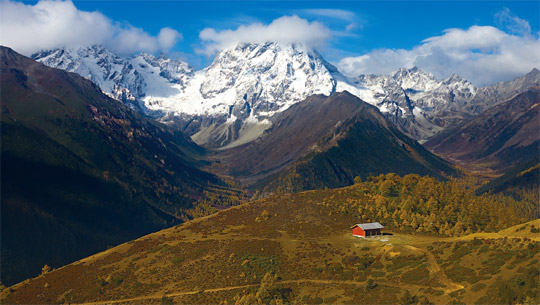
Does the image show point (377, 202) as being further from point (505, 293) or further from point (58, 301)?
point (58, 301)

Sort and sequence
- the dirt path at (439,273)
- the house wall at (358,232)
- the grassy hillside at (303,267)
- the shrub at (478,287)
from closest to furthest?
1. the shrub at (478,287)
2. the dirt path at (439,273)
3. the grassy hillside at (303,267)
4. the house wall at (358,232)

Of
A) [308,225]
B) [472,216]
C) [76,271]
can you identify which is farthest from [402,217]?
[76,271]

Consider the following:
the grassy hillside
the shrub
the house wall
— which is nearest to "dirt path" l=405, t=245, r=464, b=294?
the grassy hillside

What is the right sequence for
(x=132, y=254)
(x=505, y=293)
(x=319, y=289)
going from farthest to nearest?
1. (x=132, y=254)
2. (x=319, y=289)
3. (x=505, y=293)

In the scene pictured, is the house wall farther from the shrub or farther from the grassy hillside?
the shrub

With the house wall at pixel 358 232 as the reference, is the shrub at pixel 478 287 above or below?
below

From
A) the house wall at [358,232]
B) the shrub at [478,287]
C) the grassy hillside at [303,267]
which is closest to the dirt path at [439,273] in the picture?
the grassy hillside at [303,267]

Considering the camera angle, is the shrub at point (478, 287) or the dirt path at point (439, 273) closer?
the shrub at point (478, 287)

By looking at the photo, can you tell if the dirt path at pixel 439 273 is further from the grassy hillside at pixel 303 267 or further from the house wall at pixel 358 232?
the house wall at pixel 358 232

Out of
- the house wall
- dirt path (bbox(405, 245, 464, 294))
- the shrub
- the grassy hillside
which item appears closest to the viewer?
the shrub
